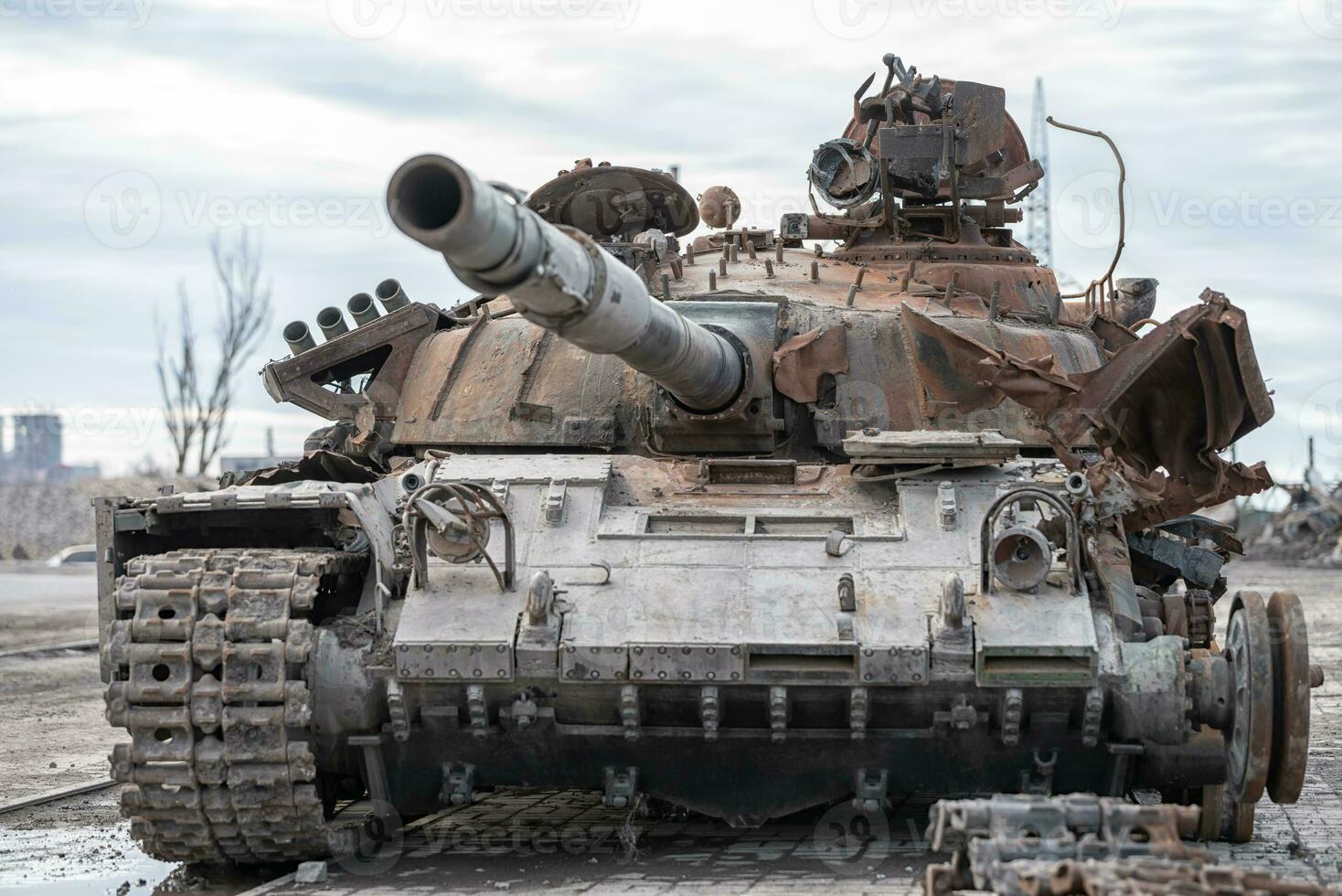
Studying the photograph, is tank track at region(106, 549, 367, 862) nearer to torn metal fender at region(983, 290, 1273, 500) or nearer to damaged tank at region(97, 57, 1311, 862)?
damaged tank at region(97, 57, 1311, 862)

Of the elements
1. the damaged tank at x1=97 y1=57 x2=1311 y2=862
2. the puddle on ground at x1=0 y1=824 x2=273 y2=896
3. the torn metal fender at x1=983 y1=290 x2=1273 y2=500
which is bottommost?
the puddle on ground at x1=0 y1=824 x2=273 y2=896

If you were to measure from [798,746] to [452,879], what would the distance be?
180 centimetres

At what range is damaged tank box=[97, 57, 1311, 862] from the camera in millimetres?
8875

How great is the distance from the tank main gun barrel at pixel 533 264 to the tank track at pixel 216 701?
2.05 metres

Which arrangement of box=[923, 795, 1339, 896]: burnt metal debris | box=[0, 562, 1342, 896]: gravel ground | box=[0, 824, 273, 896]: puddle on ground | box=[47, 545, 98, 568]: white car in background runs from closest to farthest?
box=[923, 795, 1339, 896]: burnt metal debris
box=[0, 562, 1342, 896]: gravel ground
box=[0, 824, 273, 896]: puddle on ground
box=[47, 545, 98, 568]: white car in background

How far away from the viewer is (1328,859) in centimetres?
963

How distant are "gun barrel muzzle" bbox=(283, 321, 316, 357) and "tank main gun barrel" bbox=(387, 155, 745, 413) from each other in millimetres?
4366

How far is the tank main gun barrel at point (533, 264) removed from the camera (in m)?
6.69

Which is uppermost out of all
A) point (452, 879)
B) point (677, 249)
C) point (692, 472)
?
point (677, 249)

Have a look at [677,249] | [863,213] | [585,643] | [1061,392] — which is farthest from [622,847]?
[863,213]

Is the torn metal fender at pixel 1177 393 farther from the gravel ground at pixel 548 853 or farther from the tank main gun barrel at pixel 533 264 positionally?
the tank main gun barrel at pixel 533 264

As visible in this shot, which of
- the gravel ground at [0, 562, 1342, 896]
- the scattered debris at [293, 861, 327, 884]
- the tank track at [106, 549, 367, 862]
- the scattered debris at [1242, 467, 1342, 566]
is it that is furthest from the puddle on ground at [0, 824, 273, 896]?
the scattered debris at [1242, 467, 1342, 566]

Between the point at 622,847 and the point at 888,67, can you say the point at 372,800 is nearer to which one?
the point at 622,847

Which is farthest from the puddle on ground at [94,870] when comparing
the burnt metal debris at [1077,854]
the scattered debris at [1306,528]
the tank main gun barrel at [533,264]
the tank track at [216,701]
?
the scattered debris at [1306,528]
